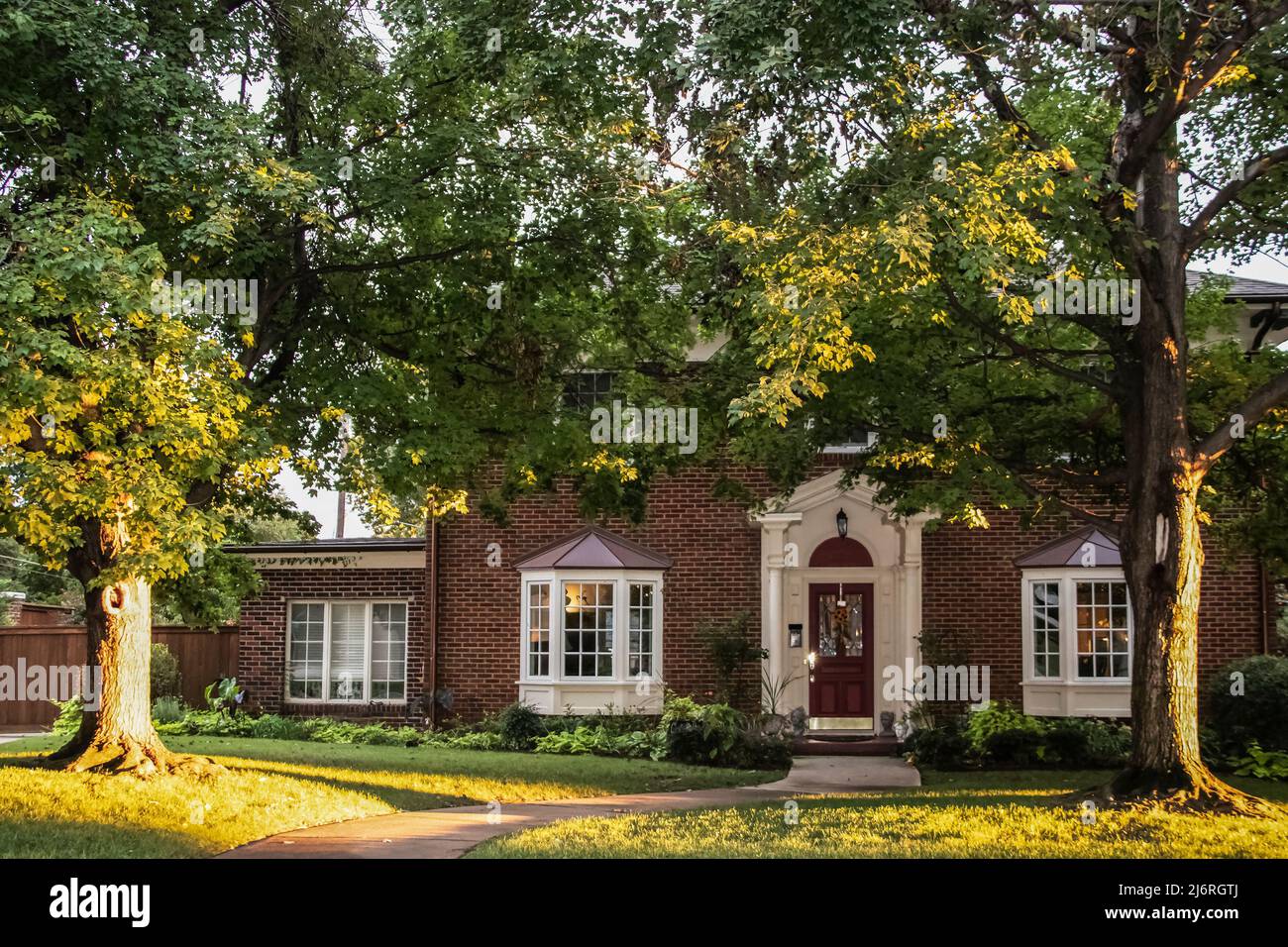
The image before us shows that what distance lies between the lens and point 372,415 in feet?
46.7

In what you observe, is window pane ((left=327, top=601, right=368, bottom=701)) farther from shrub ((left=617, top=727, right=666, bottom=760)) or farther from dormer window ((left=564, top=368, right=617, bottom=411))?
dormer window ((left=564, top=368, right=617, bottom=411))

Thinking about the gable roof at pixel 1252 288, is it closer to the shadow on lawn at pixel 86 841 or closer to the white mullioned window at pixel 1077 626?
the white mullioned window at pixel 1077 626

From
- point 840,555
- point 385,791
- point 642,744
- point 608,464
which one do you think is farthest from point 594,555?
point 385,791

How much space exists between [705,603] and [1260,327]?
31.8 feet

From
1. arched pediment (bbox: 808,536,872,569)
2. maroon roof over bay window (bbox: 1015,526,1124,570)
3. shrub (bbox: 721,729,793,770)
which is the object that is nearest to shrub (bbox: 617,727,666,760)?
shrub (bbox: 721,729,793,770)

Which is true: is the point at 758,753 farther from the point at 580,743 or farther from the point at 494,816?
the point at 494,816

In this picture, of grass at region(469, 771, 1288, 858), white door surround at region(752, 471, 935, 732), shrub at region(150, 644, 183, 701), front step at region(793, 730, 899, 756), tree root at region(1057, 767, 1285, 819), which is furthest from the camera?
shrub at region(150, 644, 183, 701)

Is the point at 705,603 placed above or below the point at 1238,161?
below

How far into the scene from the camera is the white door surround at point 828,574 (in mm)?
20828

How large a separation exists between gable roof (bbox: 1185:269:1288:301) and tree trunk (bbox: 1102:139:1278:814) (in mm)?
6720

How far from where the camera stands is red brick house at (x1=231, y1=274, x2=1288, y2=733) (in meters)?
20.7

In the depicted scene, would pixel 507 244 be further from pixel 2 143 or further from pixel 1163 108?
pixel 1163 108
